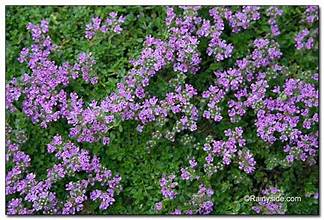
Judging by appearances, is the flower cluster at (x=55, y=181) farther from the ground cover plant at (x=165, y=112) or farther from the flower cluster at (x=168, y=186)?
the flower cluster at (x=168, y=186)

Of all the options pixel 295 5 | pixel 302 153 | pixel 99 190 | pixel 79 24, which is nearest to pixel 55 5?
pixel 79 24

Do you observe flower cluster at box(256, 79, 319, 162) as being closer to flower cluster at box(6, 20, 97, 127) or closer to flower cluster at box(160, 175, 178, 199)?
flower cluster at box(160, 175, 178, 199)

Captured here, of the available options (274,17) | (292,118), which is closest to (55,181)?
(292,118)

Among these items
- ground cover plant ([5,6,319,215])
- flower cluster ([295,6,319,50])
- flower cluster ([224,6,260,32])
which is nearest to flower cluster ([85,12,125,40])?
ground cover plant ([5,6,319,215])

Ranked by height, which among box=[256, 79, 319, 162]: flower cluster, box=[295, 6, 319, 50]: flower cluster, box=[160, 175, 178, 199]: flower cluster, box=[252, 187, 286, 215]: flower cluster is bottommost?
box=[252, 187, 286, 215]: flower cluster

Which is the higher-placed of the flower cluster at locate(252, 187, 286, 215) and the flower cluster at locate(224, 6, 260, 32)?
the flower cluster at locate(224, 6, 260, 32)

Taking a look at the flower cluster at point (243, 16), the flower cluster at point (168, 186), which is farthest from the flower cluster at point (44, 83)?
the flower cluster at point (243, 16)

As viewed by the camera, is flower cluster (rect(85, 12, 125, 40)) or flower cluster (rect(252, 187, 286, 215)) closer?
flower cluster (rect(252, 187, 286, 215))

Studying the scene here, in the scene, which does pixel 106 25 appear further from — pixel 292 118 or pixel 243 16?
pixel 292 118
